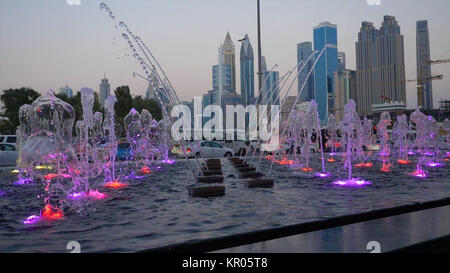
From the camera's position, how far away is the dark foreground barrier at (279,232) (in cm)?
433

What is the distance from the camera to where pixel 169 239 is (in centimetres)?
470

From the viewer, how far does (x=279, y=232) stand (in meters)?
5.00

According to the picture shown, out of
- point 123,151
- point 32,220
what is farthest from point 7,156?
point 32,220

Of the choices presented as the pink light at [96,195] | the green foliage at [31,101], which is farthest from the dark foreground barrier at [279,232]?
the green foliage at [31,101]

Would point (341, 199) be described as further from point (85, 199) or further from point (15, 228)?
point (15, 228)

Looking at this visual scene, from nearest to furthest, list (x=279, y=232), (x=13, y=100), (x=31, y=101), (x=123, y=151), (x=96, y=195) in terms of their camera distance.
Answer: (x=279, y=232) < (x=96, y=195) < (x=123, y=151) < (x=13, y=100) < (x=31, y=101)

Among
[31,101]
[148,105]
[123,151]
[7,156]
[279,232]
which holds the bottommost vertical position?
[279,232]

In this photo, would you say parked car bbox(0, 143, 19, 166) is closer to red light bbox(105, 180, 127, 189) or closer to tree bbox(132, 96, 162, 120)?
red light bbox(105, 180, 127, 189)

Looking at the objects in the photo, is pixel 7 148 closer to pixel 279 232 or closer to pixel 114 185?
pixel 114 185

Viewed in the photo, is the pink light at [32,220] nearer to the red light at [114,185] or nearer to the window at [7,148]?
the red light at [114,185]

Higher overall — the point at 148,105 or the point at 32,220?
the point at 148,105

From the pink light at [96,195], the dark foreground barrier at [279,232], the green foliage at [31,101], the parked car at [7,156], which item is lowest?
the dark foreground barrier at [279,232]

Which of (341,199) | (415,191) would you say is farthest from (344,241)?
(415,191)
